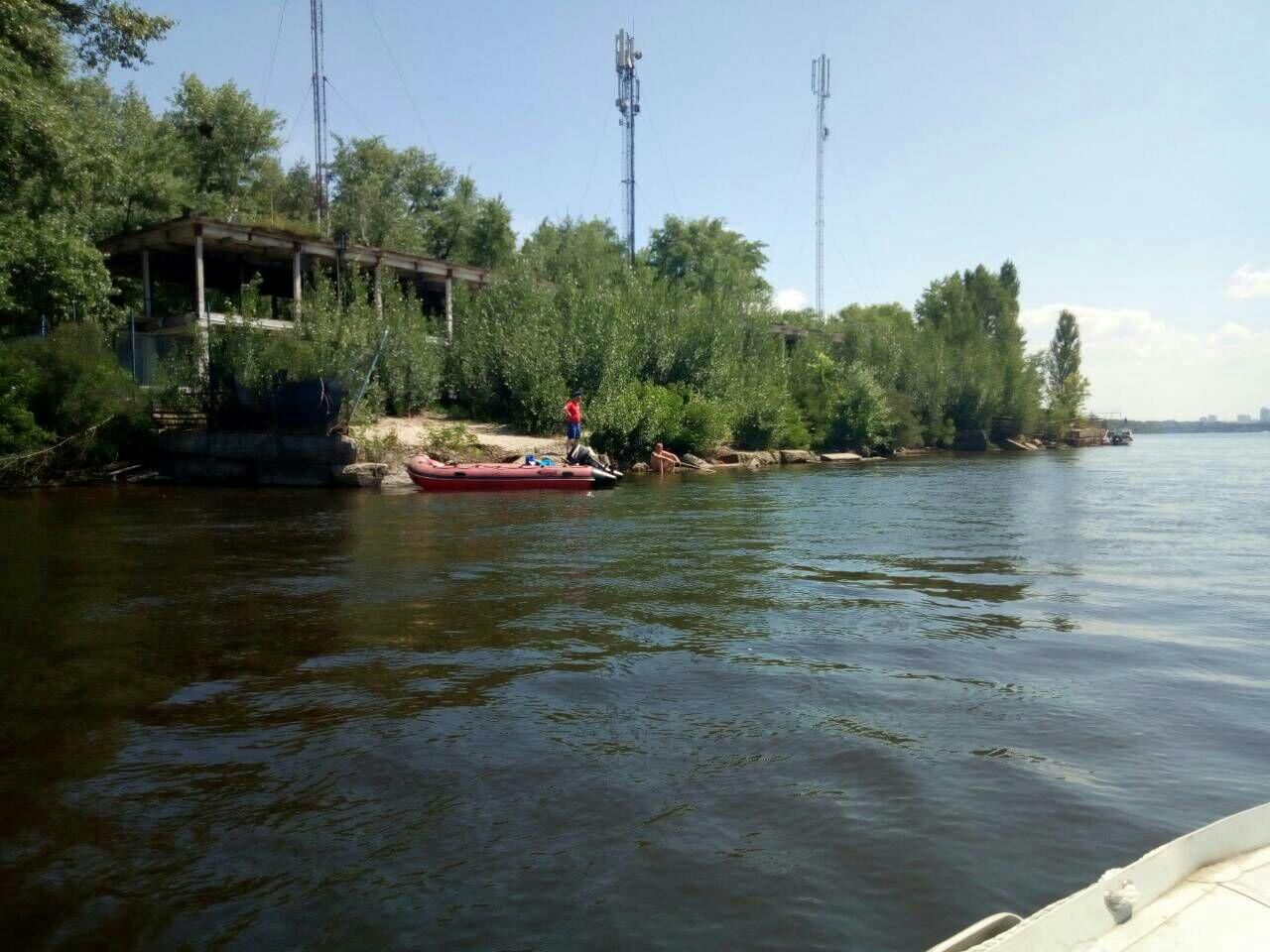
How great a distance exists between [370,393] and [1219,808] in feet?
81.1

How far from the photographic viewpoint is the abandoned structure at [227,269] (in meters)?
26.7

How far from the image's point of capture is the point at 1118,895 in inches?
91.8

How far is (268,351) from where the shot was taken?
2473 cm

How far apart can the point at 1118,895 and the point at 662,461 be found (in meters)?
28.0

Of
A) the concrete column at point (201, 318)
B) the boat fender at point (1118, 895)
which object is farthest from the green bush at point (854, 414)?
the boat fender at point (1118, 895)

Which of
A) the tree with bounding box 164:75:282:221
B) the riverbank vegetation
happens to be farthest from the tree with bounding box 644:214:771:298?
the tree with bounding box 164:75:282:221

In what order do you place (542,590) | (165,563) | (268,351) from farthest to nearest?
(268,351)
(165,563)
(542,590)

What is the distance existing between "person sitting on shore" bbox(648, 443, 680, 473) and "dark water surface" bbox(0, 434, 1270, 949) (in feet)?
60.1

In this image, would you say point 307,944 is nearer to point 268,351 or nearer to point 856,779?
point 856,779

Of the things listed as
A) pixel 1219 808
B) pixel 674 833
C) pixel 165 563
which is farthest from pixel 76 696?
pixel 1219 808

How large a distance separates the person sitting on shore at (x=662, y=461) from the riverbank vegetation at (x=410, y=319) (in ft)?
2.05

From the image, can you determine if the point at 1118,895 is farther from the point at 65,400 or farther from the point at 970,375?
the point at 970,375

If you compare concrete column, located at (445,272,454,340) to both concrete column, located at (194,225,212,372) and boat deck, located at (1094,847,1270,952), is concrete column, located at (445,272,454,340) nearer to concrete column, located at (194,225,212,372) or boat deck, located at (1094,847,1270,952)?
concrete column, located at (194,225,212,372)

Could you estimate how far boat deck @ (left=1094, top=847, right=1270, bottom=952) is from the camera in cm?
221
